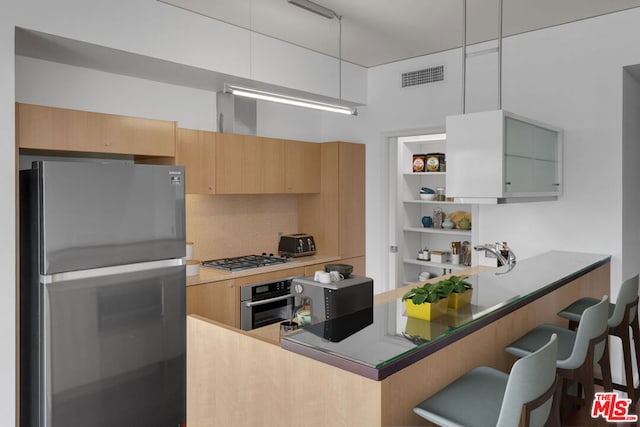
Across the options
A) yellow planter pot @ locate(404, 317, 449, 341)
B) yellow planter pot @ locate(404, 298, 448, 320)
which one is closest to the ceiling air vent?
yellow planter pot @ locate(404, 298, 448, 320)

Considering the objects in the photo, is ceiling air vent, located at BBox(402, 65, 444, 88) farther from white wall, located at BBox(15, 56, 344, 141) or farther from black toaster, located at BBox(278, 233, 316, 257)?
black toaster, located at BBox(278, 233, 316, 257)

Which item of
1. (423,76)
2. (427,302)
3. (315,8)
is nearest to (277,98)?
(315,8)

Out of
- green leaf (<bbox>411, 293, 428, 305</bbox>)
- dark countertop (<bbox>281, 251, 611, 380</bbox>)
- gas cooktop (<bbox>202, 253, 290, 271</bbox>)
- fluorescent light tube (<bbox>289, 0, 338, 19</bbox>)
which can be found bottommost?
gas cooktop (<bbox>202, 253, 290, 271</bbox>)

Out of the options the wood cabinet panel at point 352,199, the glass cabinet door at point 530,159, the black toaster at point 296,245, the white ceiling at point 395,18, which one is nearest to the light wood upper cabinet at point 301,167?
the wood cabinet panel at point 352,199

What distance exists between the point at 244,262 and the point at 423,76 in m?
2.58

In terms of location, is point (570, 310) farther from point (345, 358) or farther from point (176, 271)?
point (176, 271)

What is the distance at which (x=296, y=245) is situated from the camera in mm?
4934

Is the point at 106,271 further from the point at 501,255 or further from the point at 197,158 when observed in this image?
the point at 501,255

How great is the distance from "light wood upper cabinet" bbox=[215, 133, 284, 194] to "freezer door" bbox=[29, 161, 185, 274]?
0.89 m

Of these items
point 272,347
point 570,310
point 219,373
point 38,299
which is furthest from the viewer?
point 570,310

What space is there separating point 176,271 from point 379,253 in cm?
254

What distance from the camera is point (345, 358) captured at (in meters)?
1.65

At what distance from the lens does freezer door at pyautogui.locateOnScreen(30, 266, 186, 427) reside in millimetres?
2854

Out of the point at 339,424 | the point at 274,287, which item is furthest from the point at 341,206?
the point at 339,424
